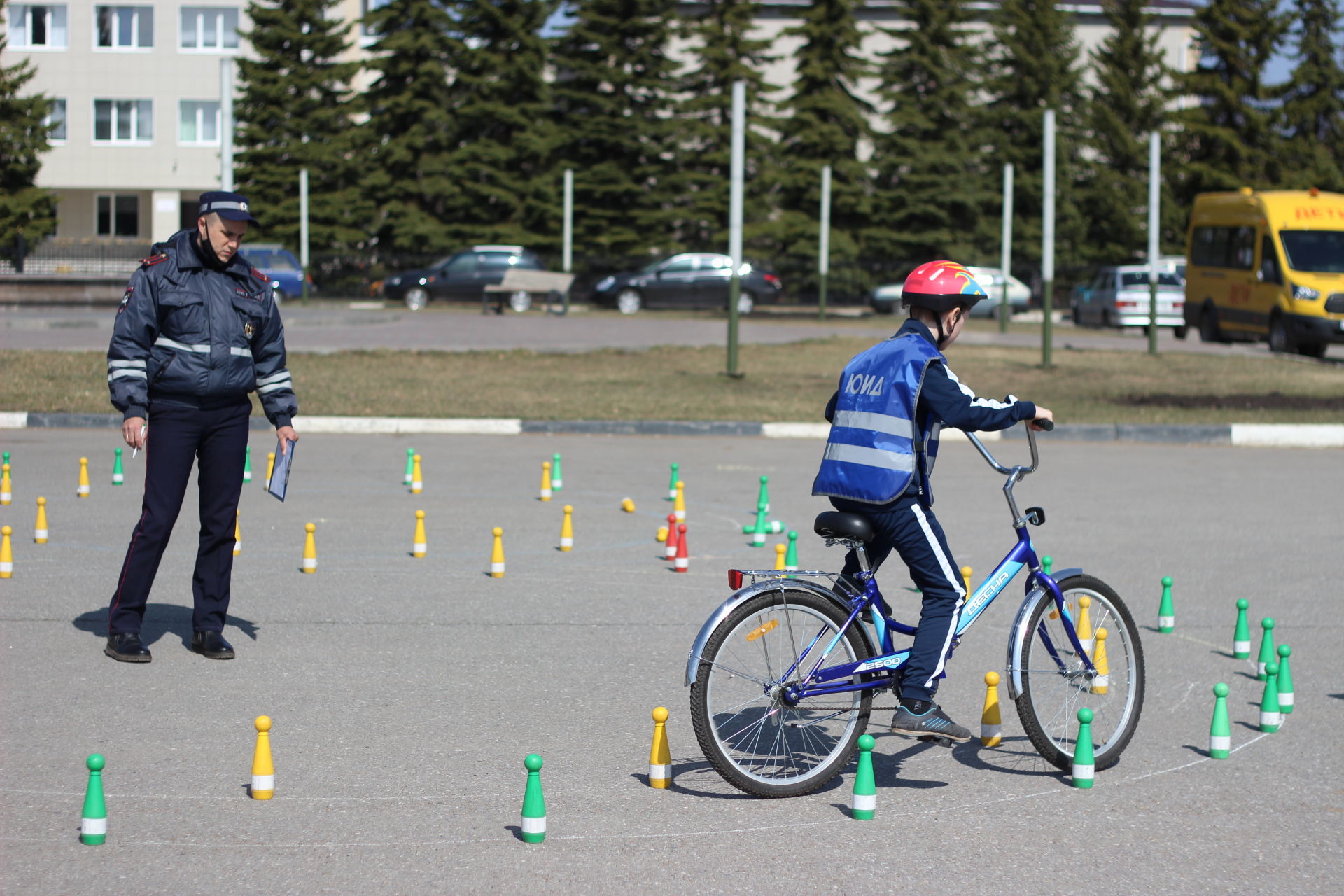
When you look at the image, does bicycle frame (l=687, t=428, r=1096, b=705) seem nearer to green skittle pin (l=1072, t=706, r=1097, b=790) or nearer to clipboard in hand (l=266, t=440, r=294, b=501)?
green skittle pin (l=1072, t=706, r=1097, b=790)

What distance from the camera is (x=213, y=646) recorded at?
7133mm

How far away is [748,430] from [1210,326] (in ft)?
63.1

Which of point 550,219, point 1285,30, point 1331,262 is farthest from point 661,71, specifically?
point 1331,262

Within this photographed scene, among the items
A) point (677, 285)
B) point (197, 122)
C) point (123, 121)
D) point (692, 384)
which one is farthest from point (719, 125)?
point (692, 384)

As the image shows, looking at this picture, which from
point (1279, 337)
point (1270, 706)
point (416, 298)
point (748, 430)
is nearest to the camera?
point (1270, 706)

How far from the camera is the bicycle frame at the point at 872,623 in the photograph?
5414mm

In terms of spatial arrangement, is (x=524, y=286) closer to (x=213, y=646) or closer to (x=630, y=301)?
(x=630, y=301)

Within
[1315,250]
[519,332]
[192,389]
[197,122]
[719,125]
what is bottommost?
[519,332]

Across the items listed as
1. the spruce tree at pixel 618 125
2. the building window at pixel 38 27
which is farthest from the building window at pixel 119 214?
the spruce tree at pixel 618 125

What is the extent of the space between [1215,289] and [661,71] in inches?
938

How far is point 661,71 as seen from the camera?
171 ft

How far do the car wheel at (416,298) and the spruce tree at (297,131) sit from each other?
11.8 m

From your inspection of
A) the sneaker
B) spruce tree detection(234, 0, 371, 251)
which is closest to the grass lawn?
the sneaker

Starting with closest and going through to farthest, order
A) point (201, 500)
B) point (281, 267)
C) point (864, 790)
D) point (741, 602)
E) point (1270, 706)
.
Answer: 1. point (864, 790)
2. point (741, 602)
3. point (1270, 706)
4. point (201, 500)
5. point (281, 267)
